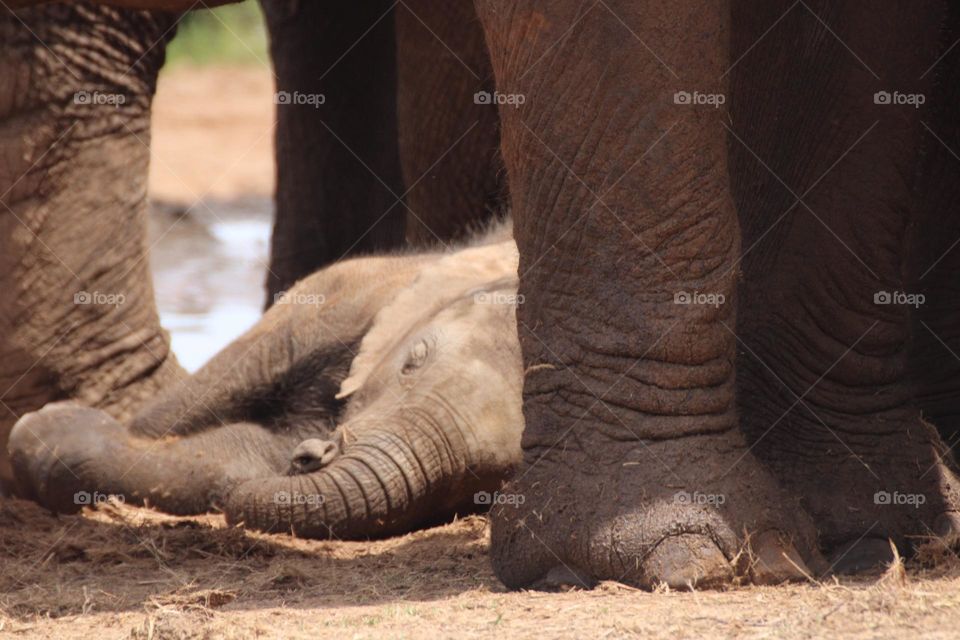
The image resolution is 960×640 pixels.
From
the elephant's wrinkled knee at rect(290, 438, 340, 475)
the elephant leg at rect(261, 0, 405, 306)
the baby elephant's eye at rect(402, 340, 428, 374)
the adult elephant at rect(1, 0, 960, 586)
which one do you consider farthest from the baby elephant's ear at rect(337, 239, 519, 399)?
the elephant leg at rect(261, 0, 405, 306)

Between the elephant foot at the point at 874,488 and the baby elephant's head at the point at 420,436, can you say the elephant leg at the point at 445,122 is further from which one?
the elephant foot at the point at 874,488

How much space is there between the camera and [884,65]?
3.01 m

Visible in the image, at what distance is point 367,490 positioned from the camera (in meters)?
3.40

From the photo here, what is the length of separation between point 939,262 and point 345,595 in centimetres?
145

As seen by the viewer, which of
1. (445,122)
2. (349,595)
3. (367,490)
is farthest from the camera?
(445,122)

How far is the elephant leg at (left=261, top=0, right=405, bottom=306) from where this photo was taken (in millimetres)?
5430

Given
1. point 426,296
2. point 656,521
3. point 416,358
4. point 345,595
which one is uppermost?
point 426,296

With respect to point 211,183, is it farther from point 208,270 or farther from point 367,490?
point 367,490

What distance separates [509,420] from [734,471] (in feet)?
2.87

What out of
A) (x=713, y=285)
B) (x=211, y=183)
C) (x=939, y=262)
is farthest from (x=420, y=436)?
(x=211, y=183)

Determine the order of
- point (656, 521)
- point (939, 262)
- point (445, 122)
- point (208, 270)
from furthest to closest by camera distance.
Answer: point (208, 270)
point (445, 122)
point (939, 262)
point (656, 521)

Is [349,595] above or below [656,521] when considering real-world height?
below

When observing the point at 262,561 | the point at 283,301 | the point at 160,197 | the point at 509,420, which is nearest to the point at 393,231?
the point at 283,301

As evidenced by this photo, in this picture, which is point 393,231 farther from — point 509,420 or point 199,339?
point 509,420
